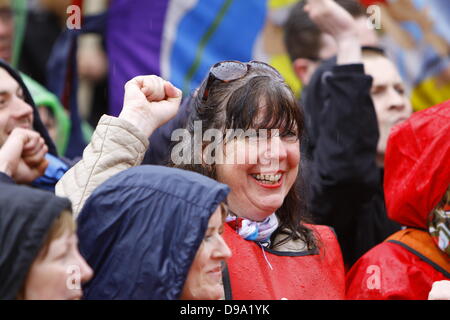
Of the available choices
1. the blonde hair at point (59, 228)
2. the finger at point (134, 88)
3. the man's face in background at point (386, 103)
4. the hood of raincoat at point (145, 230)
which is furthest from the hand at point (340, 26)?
the blonde hair at point (59, 228)

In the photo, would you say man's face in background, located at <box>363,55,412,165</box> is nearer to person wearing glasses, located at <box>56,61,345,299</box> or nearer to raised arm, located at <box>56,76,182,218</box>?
person wearing glasses, located at <box>56,61,345,299</box>

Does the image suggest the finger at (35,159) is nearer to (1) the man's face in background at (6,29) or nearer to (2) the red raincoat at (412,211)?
(2) the red raincoat at (412,211)

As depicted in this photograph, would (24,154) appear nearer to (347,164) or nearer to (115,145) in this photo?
(115,145)

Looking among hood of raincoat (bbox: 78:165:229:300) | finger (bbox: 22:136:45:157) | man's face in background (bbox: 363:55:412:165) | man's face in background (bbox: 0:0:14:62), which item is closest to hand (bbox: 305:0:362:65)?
man's face in background (bbox: 363:55:412:165)

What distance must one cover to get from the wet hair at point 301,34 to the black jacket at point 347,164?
3.17ft

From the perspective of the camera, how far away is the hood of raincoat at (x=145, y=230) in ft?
8.55

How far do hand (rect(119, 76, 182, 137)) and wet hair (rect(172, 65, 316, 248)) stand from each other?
0.11 m

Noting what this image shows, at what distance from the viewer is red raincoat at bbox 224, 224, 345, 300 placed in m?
3.03

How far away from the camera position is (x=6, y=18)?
18.9ft

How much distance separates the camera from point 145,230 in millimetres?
2631

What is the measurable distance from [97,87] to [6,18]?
75 centimetres

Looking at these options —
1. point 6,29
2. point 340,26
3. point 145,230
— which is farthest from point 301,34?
point 145,230
